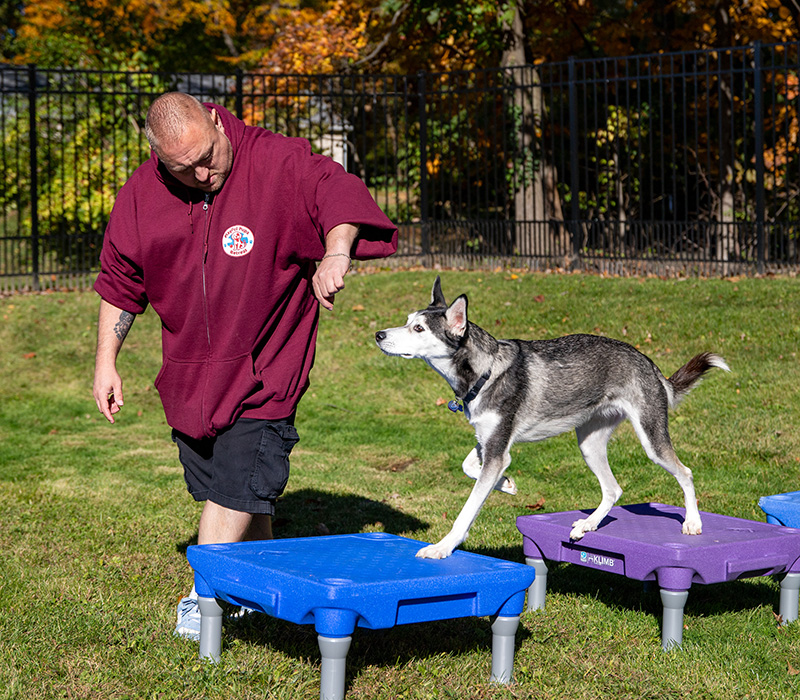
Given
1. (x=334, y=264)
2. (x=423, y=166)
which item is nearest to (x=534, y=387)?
(x=334, y=264)

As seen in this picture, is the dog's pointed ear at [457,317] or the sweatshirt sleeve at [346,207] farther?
the dog's pointed ear at [457,317]

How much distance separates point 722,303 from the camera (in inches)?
495

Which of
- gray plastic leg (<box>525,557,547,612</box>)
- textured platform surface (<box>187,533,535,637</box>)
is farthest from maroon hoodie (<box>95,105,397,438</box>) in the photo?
gray plastic leg (<box>525,557,547,612</box>)

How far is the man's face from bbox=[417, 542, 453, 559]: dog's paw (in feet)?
6.33

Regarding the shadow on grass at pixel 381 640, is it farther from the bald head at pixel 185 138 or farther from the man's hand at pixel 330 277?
the bald head at pixel 185 138

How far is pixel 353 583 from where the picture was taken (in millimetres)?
3525

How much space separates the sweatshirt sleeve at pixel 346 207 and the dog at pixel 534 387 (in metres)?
0.88

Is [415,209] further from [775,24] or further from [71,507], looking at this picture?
[71,507]

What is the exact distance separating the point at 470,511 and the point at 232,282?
159 cm

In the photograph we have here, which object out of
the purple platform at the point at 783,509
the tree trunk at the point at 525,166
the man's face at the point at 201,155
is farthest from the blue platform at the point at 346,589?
the tree trunk at the point at 525,166

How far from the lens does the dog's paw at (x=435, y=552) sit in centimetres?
425

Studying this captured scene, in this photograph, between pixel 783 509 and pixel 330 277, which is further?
pixel 783 509

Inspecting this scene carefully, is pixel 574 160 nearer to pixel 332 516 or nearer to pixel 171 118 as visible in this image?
pixel 332 516

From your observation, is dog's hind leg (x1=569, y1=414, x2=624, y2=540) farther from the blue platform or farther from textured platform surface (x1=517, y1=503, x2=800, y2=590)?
the blue platform
